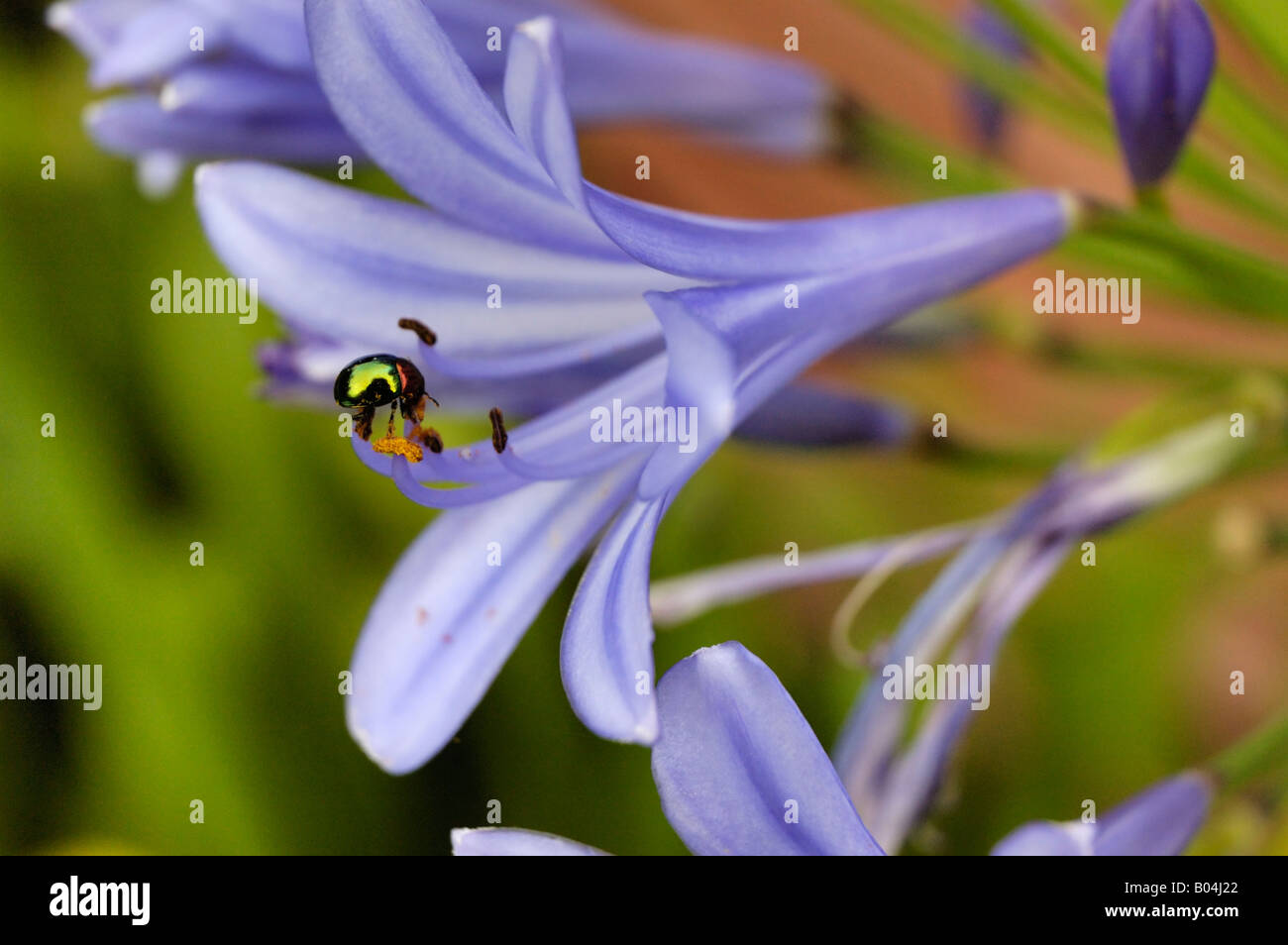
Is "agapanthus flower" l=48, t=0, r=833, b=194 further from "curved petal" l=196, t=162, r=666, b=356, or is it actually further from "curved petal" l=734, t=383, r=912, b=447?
"curved petal" l=734, t=383, r=912, b=447

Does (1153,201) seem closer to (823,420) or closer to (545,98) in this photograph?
(823,420)

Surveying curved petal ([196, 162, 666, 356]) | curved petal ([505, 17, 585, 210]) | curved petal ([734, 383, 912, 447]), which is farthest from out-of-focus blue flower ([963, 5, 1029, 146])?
curved petal ([505, 17, 585, 210])

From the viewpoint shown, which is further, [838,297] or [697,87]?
[697,87]

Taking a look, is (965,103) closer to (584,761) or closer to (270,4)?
(270,4)

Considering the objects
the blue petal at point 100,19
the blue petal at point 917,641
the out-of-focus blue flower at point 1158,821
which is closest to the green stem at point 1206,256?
the blue petal at point 917,641

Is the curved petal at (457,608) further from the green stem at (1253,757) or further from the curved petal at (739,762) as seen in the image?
the green stem at (1253,757)

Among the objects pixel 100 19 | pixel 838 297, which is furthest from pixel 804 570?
pixel 100 19
